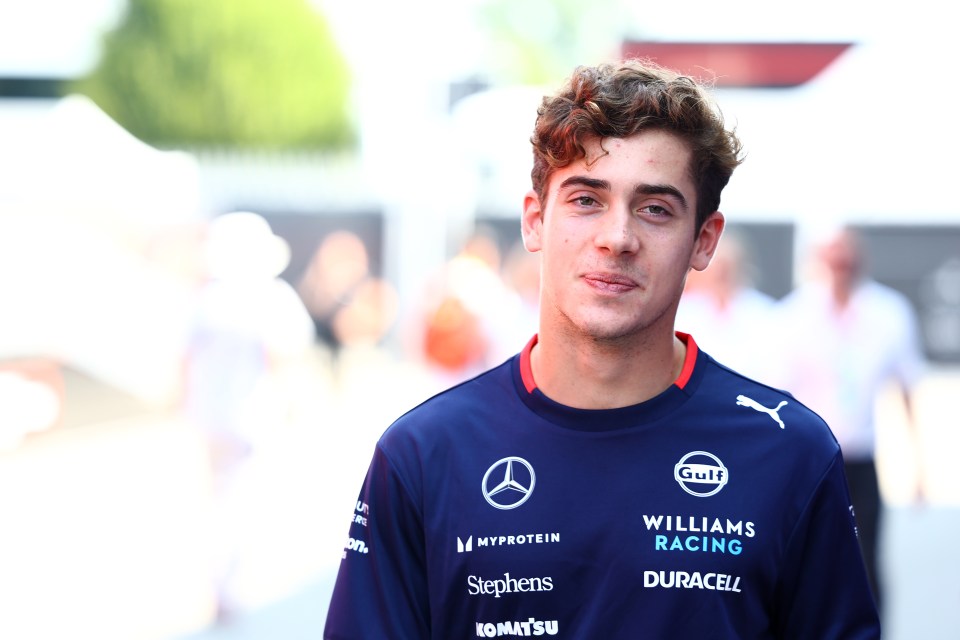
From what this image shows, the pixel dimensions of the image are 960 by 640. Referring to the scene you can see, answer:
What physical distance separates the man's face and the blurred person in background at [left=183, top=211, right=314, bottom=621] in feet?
17.5

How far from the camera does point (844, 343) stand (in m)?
6.75

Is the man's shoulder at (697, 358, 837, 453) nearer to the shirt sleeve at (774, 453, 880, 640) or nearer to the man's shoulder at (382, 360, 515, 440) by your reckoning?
the shirt sleeve at (774, 453, 880, 640)

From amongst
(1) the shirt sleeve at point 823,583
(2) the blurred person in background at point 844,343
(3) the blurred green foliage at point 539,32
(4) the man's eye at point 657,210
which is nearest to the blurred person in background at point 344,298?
(2) the blurred person in background at point 844,343

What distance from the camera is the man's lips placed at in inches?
90.7

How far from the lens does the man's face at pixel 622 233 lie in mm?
2301

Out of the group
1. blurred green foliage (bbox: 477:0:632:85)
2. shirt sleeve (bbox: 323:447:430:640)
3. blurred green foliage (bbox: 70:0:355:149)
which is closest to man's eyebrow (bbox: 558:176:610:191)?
shirt sleeve (bbox: 323:447:430:640)

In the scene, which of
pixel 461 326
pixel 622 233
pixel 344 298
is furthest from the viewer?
pixel 344 298

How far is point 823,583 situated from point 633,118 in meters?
0.89

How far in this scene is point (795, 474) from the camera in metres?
2.30

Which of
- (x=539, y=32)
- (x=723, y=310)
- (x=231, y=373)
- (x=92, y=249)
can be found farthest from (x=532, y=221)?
(x=539, y=32)

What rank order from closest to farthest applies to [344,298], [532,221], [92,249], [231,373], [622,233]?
[622,233]
[532,221]
[231,373]
[344,298]
[92,249]

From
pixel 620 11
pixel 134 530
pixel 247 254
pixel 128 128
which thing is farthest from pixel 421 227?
pixel 620 11

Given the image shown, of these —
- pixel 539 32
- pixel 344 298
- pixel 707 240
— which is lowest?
pixel 707 240

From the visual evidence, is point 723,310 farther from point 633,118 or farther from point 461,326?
point 633,118
